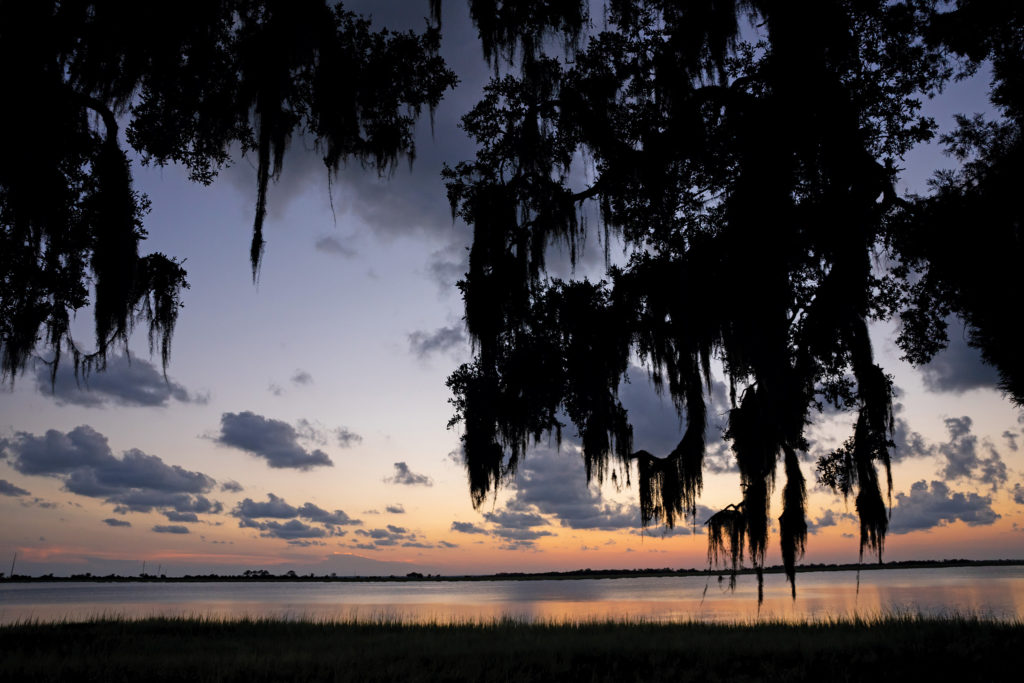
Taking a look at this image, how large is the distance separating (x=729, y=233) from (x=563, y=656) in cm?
790

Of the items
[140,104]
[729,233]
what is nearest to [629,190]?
[729,233]

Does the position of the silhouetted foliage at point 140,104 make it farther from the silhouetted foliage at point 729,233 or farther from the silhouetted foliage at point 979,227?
the silhouetted foliage at point 979,227

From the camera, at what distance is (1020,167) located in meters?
8.57

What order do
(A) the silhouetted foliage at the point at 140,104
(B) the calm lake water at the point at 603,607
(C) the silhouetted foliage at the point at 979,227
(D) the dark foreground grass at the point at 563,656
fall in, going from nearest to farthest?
(A) the silhouetted foliage at the point at 140,104, (C) the silhouetted foliage at the point at 979,227, (D) the dark foreground grass at the point at 563,656, (B) the calm lake water at the point at 603,607

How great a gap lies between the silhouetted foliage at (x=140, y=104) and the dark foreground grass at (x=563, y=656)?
18.8 ft

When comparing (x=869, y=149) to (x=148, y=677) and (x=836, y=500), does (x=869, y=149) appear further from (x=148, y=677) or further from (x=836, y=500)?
(x=148, y=677)

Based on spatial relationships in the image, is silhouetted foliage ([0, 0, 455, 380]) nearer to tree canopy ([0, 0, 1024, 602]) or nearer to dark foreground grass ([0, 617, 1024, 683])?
tree canopy ([0, 0, 1024, 602])

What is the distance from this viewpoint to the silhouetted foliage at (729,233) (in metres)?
7.36

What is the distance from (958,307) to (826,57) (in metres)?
3.89

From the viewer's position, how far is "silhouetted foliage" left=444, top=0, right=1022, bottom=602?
7.36m

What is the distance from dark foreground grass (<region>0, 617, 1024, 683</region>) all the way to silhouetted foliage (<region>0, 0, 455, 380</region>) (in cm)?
573

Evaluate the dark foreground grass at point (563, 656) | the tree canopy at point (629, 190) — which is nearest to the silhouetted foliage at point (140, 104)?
the tree canopy at point (629, 190)

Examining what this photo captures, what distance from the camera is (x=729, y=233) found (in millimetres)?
7973

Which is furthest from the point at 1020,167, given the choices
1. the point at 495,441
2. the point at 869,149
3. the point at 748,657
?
the point at 748,657
